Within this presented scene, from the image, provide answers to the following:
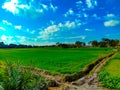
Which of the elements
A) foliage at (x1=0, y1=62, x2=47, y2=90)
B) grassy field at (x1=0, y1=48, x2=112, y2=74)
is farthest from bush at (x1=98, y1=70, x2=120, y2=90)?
foliage at (x1=0, y1=62, x2=47, y2=90)

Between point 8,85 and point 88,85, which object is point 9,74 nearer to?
point 8,85

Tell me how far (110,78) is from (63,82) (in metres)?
3.70

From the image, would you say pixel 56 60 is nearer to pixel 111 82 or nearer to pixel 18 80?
pixel 111 82

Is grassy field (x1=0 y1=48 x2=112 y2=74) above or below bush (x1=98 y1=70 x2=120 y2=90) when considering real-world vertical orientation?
above

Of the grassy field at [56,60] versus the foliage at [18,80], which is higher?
the foliage at [18,80]

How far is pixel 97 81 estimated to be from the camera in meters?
21.2

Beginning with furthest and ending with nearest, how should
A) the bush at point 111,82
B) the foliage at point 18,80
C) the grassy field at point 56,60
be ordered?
the grassy field at point 56,60, the bush at point 111,82, the foliage at point 18,80

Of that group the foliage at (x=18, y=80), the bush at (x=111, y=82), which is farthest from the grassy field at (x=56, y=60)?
the foliage at (x=18, y=80)

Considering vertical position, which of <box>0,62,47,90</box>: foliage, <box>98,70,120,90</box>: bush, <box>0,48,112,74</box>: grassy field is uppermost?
<box>0,62,47,90</box>: foliage

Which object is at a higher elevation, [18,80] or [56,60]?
[18,80]

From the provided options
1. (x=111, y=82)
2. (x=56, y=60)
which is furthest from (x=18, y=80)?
(x=56, y=60)

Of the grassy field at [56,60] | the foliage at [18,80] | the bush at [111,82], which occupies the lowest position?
the bush at [111,82]

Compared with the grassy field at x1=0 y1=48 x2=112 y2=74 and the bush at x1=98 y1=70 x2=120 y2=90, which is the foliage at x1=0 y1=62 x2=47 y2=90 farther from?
the bush at x1=98 y1=70 x2=120 y2=90

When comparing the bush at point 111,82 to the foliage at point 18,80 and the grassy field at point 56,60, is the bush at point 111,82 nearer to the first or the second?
the grassy field at point 56,60
